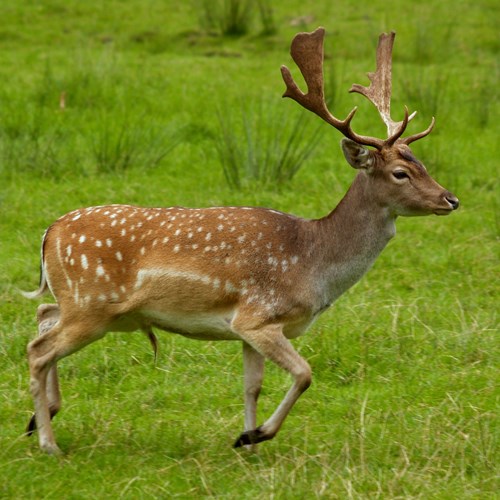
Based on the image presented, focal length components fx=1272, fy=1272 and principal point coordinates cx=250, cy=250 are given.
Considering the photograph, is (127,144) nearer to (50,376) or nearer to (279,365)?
(50,376)

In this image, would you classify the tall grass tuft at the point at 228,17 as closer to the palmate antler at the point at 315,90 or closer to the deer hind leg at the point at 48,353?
the palmate antler at the point at 315,90

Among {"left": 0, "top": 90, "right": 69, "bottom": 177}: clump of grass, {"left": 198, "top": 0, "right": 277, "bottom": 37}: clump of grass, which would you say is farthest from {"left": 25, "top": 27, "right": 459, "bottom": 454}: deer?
{"left": 198, "top": 0, "right": 277, "bottom": 37}: clump of grass

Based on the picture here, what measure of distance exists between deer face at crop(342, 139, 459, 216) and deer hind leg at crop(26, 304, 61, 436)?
144cm

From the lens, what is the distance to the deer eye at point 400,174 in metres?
5.32

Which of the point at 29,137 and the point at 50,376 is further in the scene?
the point at 29,137

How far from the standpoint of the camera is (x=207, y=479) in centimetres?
493

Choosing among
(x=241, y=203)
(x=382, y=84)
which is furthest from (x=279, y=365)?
(x=241, y=203)

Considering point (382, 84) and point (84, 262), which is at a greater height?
point (382, 84)

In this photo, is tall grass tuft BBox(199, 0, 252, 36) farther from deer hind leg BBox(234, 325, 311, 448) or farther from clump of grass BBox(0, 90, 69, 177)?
deer hind leg BBox(234, 325, 311, 448)

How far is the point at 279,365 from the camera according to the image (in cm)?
506

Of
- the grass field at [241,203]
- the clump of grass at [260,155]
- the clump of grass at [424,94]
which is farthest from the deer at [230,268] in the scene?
the clump of grass at [424,94]

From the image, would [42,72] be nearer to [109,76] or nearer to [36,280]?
[109,76]

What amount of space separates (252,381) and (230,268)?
1.74 feet

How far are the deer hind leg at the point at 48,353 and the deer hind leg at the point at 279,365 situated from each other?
0.66 meters
